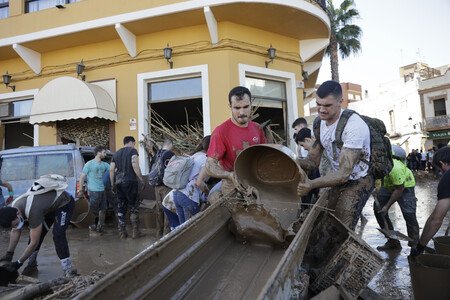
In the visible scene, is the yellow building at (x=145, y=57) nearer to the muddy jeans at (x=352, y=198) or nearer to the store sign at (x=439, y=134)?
the muddy jeans at (x=352, y=198)

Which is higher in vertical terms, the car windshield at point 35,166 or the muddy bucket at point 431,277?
the car windshield at point 35,166

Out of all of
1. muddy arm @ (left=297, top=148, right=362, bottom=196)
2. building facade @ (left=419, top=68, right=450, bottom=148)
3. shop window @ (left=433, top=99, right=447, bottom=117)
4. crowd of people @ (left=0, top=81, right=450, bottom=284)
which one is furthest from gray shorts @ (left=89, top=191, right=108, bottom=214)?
shop window @ (left=433, top=99, right=447, bottom=117)

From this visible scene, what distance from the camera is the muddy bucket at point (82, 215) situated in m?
7.66

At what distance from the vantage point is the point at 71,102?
939 centimetres

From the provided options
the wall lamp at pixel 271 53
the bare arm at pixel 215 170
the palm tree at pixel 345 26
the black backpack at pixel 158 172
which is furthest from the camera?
the palm tree at pixel 345 26

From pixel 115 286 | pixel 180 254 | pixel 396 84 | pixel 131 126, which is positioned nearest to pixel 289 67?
pixel 131 126

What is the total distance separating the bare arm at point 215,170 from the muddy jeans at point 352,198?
3.48ft

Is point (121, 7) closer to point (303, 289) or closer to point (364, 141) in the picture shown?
point (364, 141)

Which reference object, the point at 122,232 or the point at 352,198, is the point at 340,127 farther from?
the point at 122,232

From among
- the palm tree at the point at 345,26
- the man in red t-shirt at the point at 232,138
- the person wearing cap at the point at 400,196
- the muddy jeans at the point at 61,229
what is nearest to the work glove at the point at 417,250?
the man in red t-shirt at the point at 232,138

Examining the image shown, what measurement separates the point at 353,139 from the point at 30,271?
459 centimetres

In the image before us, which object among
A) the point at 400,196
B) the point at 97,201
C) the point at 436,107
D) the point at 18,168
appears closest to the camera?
the point at 400,196

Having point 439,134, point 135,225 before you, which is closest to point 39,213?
point 135,225

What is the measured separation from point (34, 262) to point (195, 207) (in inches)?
94.3
